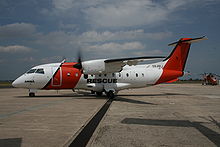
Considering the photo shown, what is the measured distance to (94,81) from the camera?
1587 cm

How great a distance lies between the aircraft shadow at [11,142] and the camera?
13.3 ft

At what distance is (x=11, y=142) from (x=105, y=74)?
12.0 meters

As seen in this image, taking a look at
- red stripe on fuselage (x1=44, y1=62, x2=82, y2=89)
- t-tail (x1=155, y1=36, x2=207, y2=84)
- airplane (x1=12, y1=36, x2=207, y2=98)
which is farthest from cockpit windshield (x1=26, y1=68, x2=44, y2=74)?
t-tail (x1=155, y1=36, x2=207, y2=84)

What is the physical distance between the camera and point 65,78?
1538cm

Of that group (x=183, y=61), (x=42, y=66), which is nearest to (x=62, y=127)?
(x=42, y=66)

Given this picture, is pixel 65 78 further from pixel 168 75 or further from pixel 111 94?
pixel 168 75

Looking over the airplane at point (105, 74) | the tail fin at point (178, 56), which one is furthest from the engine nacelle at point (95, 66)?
the tail fin at point (178, 56)

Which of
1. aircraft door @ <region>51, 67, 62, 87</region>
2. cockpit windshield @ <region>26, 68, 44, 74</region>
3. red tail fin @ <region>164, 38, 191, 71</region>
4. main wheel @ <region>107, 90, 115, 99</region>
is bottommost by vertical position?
main wheel @ <region>107, 90, 115, 99</region>

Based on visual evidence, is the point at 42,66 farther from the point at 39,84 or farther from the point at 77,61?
the point at 77,61

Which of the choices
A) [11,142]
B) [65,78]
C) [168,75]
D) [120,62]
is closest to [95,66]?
[120,62]

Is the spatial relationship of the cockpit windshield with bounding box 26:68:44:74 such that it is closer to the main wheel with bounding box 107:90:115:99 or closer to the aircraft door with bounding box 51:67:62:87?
the aircraft door with bounding box 51:67:62:87

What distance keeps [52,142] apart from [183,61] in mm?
17001

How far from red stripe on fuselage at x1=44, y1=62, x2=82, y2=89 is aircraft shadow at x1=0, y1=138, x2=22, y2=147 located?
1103 centimetres

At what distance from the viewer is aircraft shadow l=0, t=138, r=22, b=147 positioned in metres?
4.06
